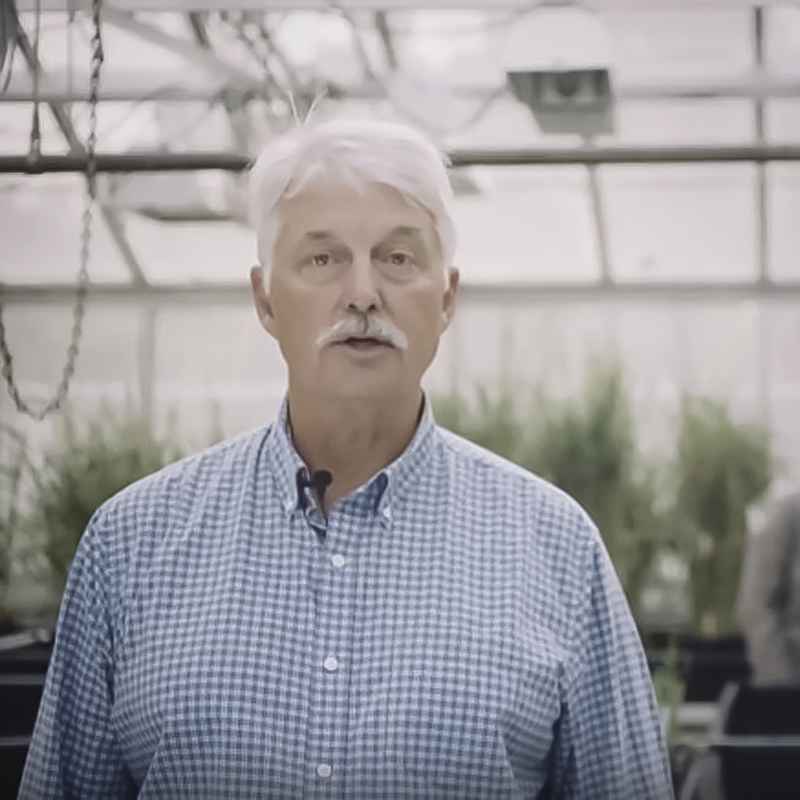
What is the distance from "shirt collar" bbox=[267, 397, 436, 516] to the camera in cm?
156

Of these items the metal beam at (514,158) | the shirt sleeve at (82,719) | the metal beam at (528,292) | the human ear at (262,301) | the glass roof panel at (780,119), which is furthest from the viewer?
the glass roof panel at (780,119)

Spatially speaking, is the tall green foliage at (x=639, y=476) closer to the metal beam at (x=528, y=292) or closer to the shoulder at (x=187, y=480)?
the metal beam at (x=528, y=292)

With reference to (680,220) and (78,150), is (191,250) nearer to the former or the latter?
(78,150)

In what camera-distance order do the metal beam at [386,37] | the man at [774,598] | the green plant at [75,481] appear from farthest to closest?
1. the metal beam at [386,37]
2. the man at [774,598]
3. the green plant at [75,481]

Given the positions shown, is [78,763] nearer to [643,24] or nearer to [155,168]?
[155,168]

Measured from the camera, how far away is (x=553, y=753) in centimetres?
152

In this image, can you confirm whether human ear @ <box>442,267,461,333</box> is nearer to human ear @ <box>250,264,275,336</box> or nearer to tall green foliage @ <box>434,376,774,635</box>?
human ear @ <box>250,264,275,336</box>

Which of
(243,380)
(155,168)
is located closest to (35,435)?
(243,380)

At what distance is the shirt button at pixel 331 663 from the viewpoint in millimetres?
1463

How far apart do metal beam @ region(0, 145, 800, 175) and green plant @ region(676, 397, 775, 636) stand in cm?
74

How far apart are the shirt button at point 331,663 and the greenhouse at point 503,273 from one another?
1285mm

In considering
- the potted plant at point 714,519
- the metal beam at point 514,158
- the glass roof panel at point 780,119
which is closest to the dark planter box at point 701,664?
the potted plant at point 714,519

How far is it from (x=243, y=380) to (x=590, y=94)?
41.9 inches

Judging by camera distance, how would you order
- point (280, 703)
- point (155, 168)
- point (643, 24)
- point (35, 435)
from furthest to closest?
point (643, 24), point (35, 435), point (155, 168), point (280, 703)
